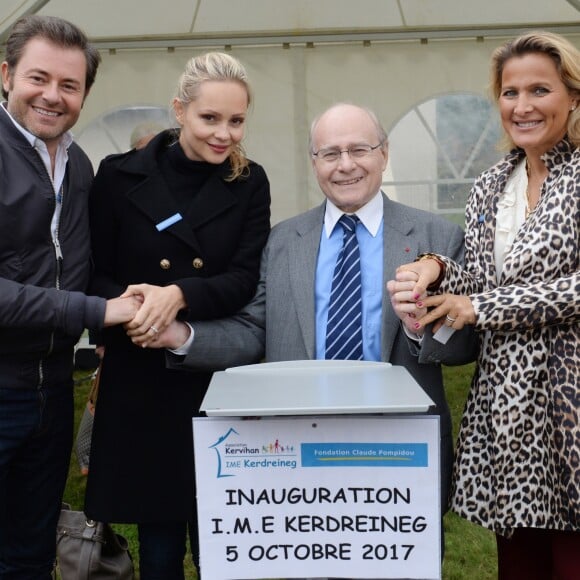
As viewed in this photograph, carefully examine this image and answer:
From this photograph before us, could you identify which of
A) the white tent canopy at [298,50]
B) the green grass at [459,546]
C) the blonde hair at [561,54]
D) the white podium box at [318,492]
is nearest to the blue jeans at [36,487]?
the white podium box at [318,492]

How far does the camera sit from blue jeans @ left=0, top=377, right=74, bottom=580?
8.17 ft

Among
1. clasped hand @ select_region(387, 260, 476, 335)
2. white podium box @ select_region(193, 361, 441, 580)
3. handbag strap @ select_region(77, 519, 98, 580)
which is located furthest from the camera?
handbag strap @ select_region(77, 519, 98, 580)

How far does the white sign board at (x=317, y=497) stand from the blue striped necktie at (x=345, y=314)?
520 mm

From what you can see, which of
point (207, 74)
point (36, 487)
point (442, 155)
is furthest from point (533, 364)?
point (442, 155)

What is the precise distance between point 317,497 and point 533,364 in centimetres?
73

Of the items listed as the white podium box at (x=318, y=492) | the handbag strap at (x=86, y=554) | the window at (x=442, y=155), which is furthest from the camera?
the window at (x=442, y=155)

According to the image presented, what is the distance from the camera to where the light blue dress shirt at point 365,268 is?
7.61ft

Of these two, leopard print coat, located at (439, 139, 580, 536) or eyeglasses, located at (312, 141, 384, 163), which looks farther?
eyeglasses, located at (312, 141, 384, 163)

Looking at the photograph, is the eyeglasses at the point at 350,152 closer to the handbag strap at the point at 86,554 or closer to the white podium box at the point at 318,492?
the white podium box at the point at 318,492

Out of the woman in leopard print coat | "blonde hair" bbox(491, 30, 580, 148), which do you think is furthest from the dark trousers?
"blonde hair" bbox(491, 30, 580, 148)

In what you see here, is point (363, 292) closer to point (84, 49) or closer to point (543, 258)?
point (543, 258)

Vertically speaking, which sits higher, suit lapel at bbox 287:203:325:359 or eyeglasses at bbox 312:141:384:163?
eyeglasses at bbox 312:141:384:163

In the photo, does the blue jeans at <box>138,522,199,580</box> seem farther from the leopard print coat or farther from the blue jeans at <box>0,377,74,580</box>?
the leopard print coat

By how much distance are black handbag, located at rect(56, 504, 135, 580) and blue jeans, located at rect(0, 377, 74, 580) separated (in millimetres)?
425
